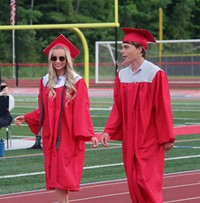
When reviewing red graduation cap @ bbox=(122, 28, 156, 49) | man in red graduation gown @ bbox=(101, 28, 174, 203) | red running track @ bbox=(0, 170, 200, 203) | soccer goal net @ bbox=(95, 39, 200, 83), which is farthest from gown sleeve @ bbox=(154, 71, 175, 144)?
soccer goal net @ bbox=(95, 39, 200, 83)

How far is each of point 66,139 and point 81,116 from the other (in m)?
0.26

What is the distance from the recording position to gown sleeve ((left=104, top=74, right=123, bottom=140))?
9023 mm

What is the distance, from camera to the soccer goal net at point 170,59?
43.8 m

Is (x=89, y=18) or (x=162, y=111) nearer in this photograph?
(x=162, y=111)

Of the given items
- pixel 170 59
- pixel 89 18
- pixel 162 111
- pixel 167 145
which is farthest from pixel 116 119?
pixel 89 18

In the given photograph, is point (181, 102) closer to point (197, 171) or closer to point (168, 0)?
point (197, 171)

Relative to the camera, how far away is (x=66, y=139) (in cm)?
920

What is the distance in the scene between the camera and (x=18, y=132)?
2023 cm

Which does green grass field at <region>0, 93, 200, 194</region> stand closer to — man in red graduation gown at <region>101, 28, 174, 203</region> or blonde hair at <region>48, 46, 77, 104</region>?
blonde hair at <region>48, 46, 77, 104</region>

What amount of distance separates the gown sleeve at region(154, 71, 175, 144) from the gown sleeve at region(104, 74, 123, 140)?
1.21 ft

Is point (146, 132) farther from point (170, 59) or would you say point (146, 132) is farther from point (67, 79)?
point (170, 59)

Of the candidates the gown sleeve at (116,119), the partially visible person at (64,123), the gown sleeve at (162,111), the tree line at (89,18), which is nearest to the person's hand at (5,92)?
the partially visible person at (64,123)

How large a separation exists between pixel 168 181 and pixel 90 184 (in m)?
1.07

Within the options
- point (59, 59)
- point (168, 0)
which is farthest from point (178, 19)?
point (59, 59)
